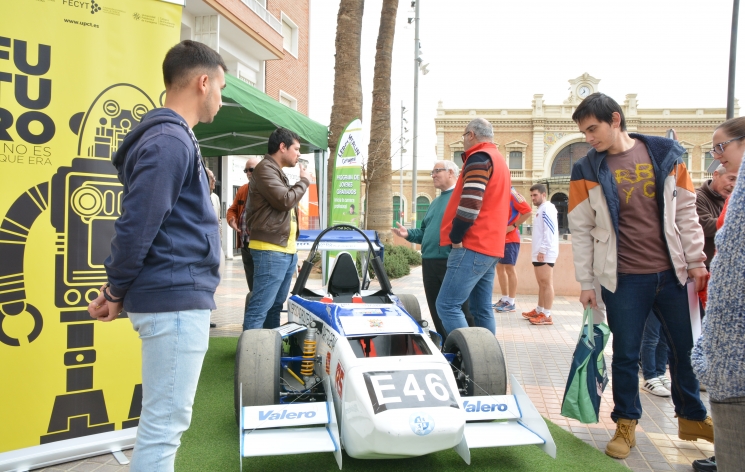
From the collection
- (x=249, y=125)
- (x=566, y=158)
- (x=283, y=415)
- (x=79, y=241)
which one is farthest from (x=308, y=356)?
(x=566, y=158)

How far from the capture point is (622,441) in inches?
128

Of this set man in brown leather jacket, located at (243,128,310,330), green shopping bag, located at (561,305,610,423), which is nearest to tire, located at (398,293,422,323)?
man in brown leather jacket, located at (243,128,310,330)

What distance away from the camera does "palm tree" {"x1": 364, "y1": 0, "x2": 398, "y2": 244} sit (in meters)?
12.4

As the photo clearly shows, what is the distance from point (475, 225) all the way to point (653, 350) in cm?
215

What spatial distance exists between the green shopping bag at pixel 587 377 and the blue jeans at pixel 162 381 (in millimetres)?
2389

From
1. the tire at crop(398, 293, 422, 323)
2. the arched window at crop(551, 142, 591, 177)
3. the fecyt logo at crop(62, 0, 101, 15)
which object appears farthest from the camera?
the arched window at crop(551, 142, 591, 177)

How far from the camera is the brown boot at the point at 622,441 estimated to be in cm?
321

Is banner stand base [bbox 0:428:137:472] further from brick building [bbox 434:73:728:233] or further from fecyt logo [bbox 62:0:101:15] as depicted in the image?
brick building [bbox 434:73:728:233]

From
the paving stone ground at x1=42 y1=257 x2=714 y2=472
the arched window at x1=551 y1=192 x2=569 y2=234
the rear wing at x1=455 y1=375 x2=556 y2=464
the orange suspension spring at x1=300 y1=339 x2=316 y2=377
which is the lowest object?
the paving stone ground at x1=42 y1=257 x2=714 y2=472

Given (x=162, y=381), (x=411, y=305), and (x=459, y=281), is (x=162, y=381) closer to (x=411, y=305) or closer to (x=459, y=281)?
(x=459, y=281)

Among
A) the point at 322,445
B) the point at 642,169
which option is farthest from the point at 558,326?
the point at 322,445

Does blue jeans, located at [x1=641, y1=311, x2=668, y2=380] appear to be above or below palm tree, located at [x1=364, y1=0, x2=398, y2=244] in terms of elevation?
below

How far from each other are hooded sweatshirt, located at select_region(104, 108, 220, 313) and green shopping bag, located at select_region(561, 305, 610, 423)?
2.34 meters

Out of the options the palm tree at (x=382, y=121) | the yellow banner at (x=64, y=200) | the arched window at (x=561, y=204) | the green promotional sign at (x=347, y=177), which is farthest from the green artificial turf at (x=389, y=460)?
the arched window at (x=561, y=204)
